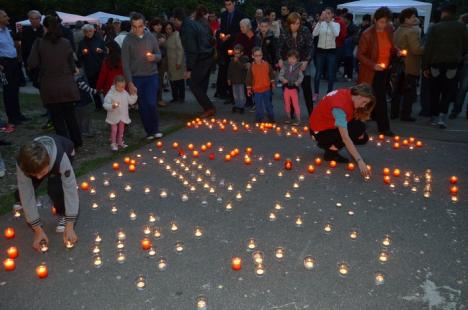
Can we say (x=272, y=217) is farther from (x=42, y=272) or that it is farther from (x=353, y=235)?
(x=42, y=272)

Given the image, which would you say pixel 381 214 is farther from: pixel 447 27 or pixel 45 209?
pixel 447 27

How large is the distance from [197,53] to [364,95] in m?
4.60

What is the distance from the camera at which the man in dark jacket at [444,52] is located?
25.0 ft

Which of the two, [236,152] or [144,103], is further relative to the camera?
[144,103]

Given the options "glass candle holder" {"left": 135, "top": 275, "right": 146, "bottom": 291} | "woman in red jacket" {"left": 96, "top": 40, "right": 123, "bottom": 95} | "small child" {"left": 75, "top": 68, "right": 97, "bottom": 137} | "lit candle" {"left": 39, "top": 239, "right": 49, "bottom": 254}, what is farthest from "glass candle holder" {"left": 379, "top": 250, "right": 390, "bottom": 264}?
"woman in red jacket" {"left": 96, "top": 40, "right": 123, "bottom": 95}

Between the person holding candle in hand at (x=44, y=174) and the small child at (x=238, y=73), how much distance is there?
18.5 feet

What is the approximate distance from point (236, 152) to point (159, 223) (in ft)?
8.35

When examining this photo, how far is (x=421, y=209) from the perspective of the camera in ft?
15.7

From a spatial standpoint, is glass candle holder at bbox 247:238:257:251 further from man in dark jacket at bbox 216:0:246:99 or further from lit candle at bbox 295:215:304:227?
man in dark jacket at bbox 216:0:246:99

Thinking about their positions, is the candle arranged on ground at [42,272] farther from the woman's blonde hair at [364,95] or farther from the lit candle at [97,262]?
the woman's blonde hair at [364,95]

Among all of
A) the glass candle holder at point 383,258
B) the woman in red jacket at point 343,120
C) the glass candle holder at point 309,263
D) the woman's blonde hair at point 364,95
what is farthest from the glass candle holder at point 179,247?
the woman's blonde hair at point 364,95

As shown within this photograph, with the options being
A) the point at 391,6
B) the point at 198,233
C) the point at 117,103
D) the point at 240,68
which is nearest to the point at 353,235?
the point at 198,233

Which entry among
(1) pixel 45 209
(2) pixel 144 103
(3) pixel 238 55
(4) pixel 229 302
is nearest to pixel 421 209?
(4) pixel 229 302

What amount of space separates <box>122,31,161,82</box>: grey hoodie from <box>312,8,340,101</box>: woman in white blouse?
457 centimetres
